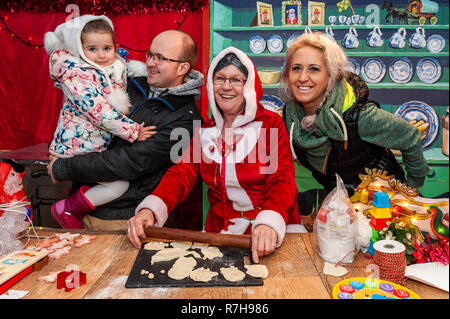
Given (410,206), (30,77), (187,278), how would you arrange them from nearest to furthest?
(187,278), (410,206), (30,77)

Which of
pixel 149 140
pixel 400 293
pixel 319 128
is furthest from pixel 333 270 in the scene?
pixel 149 140

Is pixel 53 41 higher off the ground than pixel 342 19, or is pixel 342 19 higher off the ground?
pixel 342 19

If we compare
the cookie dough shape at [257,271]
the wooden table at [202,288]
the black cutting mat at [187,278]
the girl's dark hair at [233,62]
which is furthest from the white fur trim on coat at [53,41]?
the cookie dough shape at [257,271]

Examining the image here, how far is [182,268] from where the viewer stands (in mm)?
1336

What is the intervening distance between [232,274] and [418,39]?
282 cm

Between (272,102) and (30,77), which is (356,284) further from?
(30,77)

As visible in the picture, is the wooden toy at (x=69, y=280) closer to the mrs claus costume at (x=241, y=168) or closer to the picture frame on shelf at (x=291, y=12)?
the mrs claus costume at (x=241, y=168)

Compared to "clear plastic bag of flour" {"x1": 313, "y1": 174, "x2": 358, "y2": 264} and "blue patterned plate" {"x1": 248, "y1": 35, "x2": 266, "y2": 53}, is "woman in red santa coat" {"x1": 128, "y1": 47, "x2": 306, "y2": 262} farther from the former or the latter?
"blue patterned plate" {"x1": 248, "y1": 35, "x2": 266, "y2": 53}

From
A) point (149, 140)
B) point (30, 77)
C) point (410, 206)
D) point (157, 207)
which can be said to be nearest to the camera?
point (410, 206)

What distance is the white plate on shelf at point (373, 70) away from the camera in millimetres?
3268

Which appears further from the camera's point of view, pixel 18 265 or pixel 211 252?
pixel 211 252

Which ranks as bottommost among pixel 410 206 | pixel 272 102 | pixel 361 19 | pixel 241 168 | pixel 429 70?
pixel 410 206

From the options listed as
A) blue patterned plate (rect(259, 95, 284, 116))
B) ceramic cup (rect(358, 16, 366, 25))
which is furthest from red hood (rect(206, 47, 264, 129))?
ceramic cup (rect(358, 16, 366, 25))

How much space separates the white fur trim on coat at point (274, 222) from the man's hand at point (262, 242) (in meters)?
0.03
